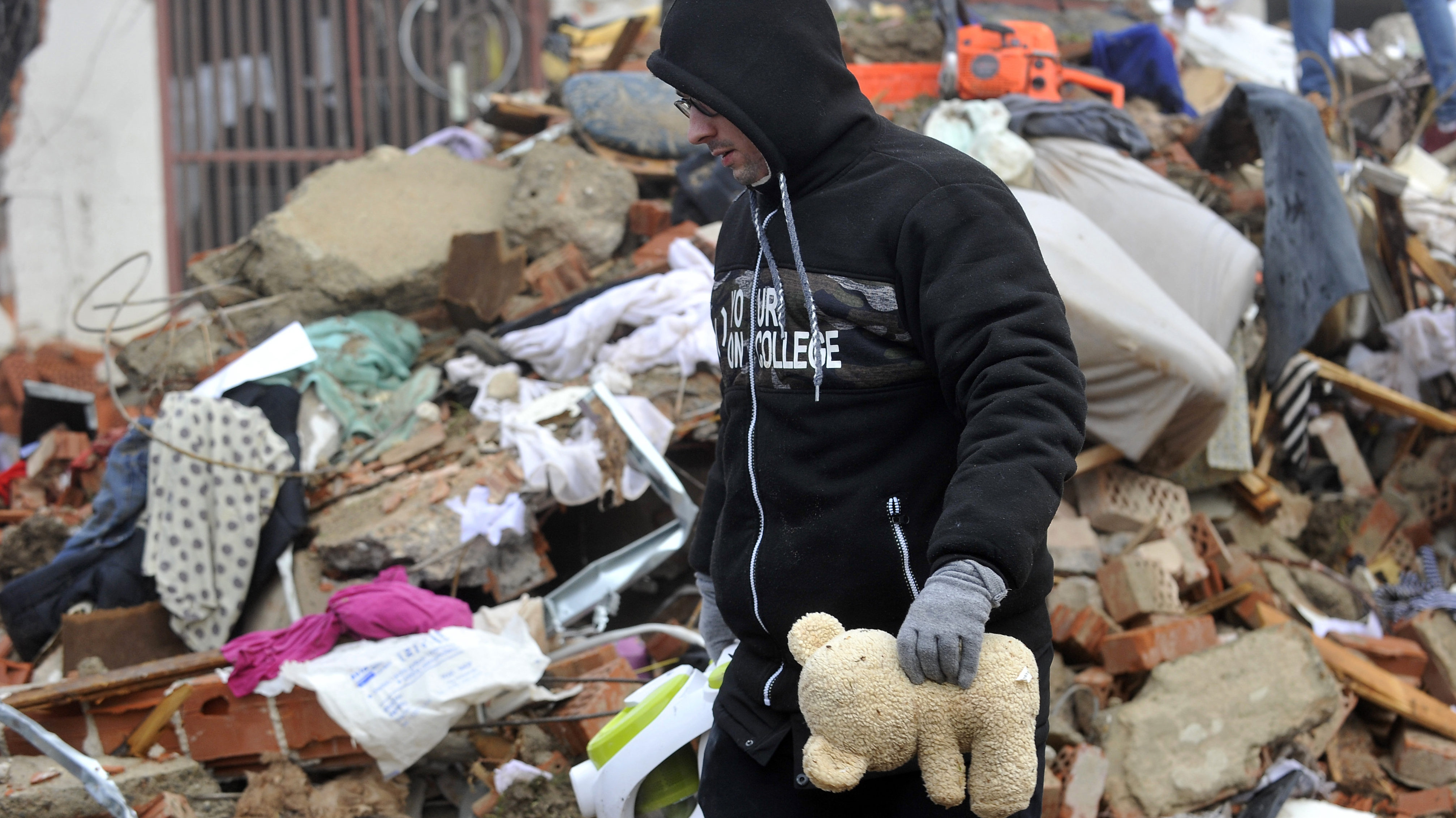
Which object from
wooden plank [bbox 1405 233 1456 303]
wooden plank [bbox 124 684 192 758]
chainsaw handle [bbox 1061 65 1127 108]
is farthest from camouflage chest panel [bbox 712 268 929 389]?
wooden plank [bbox 1405 233 1456 303]

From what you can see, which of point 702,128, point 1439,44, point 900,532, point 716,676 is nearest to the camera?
point 900,532

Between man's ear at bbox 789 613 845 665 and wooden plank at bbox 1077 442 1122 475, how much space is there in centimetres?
306

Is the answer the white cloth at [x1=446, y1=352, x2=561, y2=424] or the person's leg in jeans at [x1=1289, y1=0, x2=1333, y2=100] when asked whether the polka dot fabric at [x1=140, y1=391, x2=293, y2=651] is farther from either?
the person's leg in jeans at [x1=1289, y1=0, x2=1333, y2=100]

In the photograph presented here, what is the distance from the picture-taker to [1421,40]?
21.5ft

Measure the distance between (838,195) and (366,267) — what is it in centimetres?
404

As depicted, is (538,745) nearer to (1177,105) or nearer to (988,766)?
(988,766)

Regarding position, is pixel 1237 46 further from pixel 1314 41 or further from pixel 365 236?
pixel 365 236

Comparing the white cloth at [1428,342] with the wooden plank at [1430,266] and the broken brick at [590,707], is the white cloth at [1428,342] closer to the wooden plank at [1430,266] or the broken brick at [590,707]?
the wooden plank at [1430,266]

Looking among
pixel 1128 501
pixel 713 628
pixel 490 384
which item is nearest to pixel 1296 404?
pixel 1128 501

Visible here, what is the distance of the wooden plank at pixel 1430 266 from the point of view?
19.0 feet

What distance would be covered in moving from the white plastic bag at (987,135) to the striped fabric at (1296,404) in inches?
60.4

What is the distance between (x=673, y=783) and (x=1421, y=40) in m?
6.82

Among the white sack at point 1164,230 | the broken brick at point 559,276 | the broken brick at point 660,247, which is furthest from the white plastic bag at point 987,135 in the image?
the broken brick at point 559,276

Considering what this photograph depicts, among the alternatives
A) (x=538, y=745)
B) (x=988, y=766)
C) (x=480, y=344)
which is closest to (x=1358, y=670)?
(x=538, y=745)
